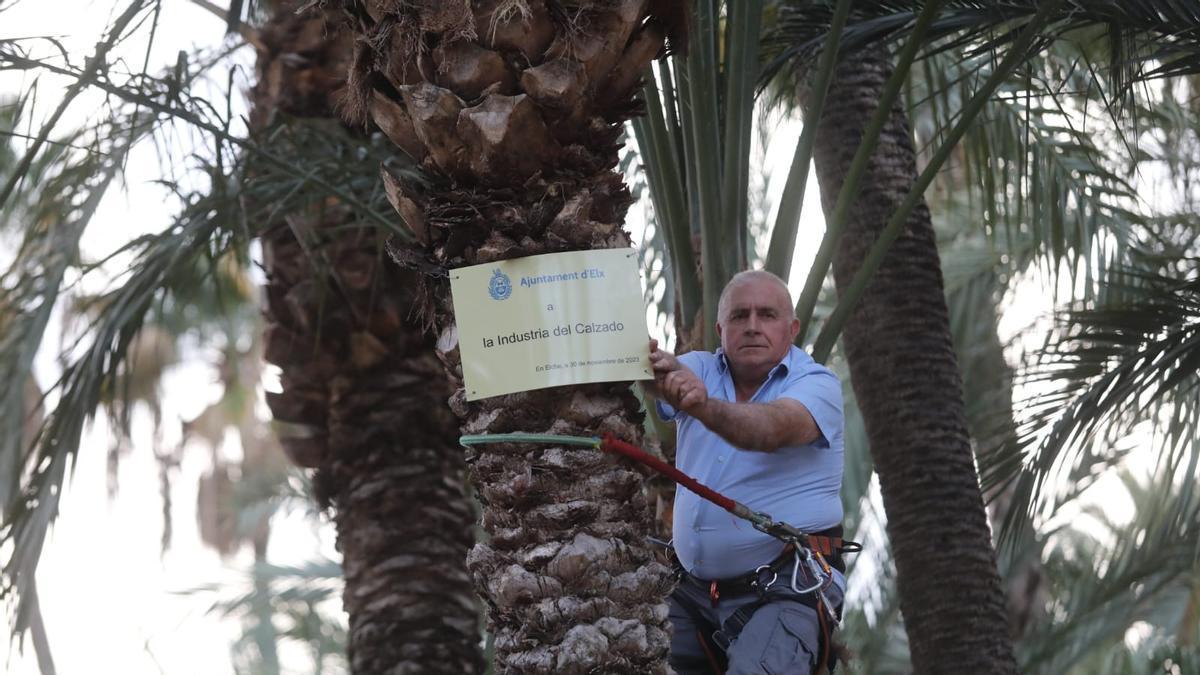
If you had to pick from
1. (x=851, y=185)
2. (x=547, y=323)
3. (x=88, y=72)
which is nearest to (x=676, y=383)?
(x=547, y=323)

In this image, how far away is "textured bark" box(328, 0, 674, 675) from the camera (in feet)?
11.3

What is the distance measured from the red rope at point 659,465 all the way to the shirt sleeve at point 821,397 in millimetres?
322

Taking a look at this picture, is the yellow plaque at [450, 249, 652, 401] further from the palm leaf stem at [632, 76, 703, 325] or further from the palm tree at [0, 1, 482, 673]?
the palm tree at [0, 1, 482, 673]

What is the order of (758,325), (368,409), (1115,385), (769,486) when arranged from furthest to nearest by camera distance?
(368,409) → (1115,385) → (758,325) → (769,486)

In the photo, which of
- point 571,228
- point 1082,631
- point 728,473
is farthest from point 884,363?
point 1082,631

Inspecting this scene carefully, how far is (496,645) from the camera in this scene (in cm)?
352

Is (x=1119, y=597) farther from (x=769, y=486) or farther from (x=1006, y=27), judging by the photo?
(x=769, y=486)

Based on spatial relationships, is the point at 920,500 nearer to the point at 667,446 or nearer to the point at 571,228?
the point at 667,446

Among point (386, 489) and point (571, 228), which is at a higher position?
point (571, 228)

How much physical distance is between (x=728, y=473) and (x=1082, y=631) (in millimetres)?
8577

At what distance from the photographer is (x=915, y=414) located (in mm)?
6469

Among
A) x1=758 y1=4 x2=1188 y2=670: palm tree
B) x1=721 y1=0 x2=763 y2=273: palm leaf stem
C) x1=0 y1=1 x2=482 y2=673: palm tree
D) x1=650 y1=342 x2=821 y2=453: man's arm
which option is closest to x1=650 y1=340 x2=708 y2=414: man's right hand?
x1=650 y1=342 x2=821 y2=453: man's arm

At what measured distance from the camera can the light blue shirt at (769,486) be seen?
3795mm

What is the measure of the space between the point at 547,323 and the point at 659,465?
0.41m
